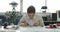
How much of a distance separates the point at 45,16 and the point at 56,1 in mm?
876

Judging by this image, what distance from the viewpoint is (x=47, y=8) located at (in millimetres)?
5246

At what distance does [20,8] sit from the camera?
537cm

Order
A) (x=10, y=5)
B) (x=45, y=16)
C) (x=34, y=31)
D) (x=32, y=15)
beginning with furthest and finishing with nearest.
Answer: (x=10, y=5) → (x=45, y=16) → (x=32, y=15) → (x=34, y=31)

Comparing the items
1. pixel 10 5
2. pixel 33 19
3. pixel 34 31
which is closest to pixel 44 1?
pixel 10 5

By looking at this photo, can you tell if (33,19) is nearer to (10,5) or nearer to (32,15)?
(32,15)

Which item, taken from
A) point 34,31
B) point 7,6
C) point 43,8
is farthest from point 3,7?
point 34,31

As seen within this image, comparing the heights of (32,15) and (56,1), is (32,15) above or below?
below

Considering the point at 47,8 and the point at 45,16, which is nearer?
the point at 45,16

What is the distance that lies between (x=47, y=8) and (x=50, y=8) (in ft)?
0.42

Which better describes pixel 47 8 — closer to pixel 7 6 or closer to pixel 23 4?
pixel 23 4

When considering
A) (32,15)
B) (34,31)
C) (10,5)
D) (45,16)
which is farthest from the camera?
(10,5)

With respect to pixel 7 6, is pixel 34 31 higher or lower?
lower

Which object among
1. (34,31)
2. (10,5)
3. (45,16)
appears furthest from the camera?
(10,5)

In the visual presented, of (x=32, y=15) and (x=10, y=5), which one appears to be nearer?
(x=32, y=15)
